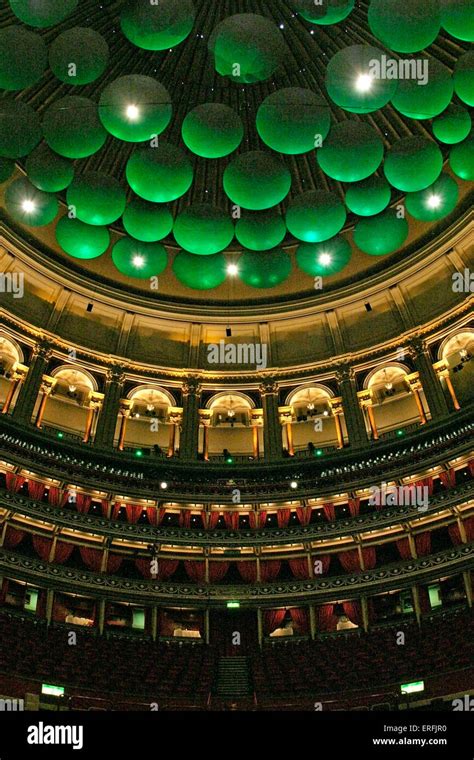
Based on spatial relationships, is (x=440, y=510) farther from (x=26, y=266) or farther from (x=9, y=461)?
(x=26, y=266)

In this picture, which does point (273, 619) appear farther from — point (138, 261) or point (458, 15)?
point (458, 15)

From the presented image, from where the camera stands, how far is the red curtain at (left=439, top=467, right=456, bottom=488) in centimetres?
2218

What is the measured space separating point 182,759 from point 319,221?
450 inches

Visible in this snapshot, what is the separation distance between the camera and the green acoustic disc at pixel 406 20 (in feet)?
37.6

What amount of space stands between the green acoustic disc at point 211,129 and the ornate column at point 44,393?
14870 millimetres

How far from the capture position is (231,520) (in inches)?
958

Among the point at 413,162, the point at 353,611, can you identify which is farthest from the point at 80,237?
the point at 353,611

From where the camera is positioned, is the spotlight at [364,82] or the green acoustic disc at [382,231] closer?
the spotlight at [364,82]

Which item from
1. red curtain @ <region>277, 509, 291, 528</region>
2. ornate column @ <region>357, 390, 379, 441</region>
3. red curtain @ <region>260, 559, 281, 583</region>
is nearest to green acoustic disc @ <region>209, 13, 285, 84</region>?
red curtain @ <region>277, 509, 291, 528</region>

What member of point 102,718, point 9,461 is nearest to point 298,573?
point 9,461

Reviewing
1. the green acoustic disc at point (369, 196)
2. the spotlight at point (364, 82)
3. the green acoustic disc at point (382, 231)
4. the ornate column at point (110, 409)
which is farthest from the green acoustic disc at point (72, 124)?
the ornate column at point (110, 409)

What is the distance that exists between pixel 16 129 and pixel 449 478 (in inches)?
658

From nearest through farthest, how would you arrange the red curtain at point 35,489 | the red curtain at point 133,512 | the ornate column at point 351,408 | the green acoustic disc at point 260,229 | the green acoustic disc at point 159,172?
the green acoustic disc at point 159,172 → the green acoustic disc at point 260,229 → the red curtain at point 35,489 → the red curtain at point 133,512 → the ornate column at point 351,408

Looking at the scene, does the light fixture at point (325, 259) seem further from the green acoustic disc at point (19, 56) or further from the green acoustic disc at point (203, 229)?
the green acoustic disc at point (19, 56)
